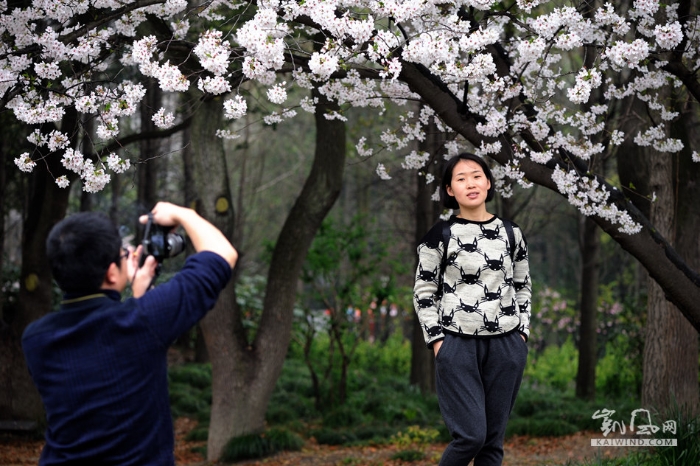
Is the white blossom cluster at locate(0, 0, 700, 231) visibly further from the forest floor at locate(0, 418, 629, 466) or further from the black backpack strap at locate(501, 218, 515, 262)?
the forest floor at locate(0, 418, 629, 466)

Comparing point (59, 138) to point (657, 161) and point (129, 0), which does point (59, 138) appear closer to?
point (129, 0)

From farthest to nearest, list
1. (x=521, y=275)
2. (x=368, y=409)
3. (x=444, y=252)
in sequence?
(x=368, y=409)
(x=521, y=275)
(x=444, y=252)

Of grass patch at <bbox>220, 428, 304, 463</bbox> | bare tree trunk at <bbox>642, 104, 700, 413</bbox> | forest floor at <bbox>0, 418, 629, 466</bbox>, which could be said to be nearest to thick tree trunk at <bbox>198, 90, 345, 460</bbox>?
grass patch at <bbox>220, 428, 304, 463</bbox>

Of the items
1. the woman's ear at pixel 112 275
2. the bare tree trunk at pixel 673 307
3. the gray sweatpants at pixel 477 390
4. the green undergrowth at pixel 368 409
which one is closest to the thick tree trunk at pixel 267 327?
the green undergrowth at pixel 368 409

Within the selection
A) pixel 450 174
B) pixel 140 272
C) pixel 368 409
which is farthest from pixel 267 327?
pixel 140 272

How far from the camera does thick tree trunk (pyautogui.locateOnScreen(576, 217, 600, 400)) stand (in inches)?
415

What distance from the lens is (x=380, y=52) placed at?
405 centimetres

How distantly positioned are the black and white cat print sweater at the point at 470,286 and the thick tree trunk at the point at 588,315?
7305 millimetres

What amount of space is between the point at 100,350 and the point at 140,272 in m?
0.34

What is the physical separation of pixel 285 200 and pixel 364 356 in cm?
1028

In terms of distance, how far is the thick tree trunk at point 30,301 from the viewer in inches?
348

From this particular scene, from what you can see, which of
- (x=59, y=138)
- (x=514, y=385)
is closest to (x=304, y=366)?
(x=59, y=138)

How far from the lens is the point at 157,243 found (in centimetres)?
230

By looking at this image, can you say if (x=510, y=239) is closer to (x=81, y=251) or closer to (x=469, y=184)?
(x=469, y=184)
